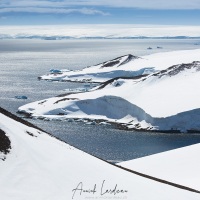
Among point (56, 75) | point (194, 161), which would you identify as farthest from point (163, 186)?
point (56, 75)

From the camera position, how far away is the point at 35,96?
13038 cm

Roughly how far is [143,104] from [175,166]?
165 ft

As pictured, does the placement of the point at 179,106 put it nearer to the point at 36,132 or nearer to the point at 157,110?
the point at 157,110

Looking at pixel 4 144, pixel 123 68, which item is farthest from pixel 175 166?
pixel 123 68

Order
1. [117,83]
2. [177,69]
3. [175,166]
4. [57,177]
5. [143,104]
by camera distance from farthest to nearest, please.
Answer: [117,83] < [177,69] < [143,104] < [175,166] < [57,177]

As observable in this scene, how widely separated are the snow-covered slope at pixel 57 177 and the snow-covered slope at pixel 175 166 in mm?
14766

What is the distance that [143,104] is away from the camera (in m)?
101

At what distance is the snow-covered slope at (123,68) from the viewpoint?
168 metres

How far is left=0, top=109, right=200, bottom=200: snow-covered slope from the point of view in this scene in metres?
24.4

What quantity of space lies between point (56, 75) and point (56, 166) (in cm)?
15275
